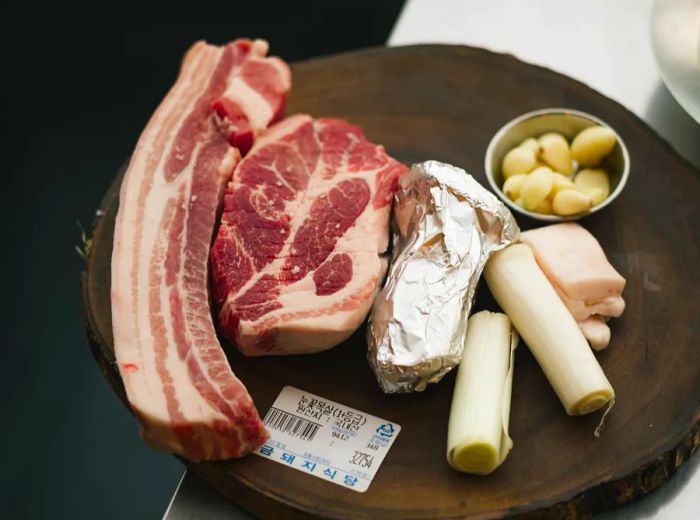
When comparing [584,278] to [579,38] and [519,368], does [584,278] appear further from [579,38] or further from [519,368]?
[579,38]

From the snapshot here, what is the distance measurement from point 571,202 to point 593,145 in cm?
17

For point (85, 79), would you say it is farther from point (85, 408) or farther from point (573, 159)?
point (573, 159)

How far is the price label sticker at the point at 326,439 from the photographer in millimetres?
1434

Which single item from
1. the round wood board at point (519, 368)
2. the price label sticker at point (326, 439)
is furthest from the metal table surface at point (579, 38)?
the price label sticker at point (326, 439)

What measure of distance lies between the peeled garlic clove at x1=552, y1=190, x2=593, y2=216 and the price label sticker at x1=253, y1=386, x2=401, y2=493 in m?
0.54

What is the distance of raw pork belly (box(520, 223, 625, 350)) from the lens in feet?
5.02

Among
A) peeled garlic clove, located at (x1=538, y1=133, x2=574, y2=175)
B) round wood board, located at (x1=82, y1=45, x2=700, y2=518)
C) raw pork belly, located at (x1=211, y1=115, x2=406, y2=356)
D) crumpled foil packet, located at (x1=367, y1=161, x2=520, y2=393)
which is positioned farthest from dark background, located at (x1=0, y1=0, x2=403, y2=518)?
peeled garlic clove, located at (x1=538, y1=133, x2=574, y2=175)

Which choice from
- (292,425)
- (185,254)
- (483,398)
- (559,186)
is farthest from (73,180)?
(483,398)

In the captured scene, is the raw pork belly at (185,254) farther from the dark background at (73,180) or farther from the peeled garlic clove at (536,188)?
the dark background at (73,180)

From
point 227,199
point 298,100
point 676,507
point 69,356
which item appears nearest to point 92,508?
point 69,356

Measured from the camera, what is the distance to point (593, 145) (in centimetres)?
174

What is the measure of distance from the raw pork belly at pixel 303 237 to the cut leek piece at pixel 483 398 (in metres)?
0.21

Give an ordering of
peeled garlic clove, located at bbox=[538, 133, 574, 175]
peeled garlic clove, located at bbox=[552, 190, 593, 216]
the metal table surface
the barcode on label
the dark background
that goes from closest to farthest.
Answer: the barcode on label < peeled garlic clove, located at bbox=[552, 190, 593, 216] < peeled garlic clove, located at bbox=[538, 133, 574, 175] < the metal table surface < the dark background

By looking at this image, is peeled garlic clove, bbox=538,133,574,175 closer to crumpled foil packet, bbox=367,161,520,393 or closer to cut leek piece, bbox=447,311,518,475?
crumpled foil packet, bbox=367,161,520,393
